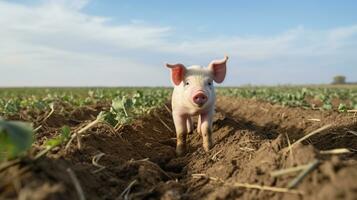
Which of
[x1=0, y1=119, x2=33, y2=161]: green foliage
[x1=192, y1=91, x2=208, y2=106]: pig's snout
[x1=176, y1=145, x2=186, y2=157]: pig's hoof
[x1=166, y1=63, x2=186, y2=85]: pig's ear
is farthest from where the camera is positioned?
[x1=176, y1=145, x2=186, y2=157]: pig's hoof

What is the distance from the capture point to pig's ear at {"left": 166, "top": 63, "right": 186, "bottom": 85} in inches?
272

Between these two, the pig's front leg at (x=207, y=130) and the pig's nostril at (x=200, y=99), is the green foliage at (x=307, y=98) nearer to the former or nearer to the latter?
the pig's front leg at (x=207, y=130)

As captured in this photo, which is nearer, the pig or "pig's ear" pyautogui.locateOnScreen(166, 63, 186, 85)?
the pig

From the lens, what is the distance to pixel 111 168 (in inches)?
194

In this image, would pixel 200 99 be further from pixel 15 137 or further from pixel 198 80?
pixel 15 137

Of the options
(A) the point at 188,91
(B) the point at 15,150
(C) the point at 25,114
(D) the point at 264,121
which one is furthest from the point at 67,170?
(D) the point at 264,121

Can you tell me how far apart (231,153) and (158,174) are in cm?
101

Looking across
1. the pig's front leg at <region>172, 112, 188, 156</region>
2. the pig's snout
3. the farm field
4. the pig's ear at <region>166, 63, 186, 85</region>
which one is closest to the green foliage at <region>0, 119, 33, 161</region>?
the farm field

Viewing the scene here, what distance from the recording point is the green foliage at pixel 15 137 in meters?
3.24

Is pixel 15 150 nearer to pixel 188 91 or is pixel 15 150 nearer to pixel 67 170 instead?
pixel 67 170

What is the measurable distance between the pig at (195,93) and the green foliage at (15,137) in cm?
354

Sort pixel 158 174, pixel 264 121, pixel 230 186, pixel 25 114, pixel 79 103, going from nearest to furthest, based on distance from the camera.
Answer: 1. pixel 230 186
2. pixel 158 174
3. pixel 25 114
4. pixel 264 121
5. pixel 79 103

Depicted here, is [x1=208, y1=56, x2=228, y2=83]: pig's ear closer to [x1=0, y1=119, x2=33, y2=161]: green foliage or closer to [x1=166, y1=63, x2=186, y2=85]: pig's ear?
[x1=166, y1=63, x2=186, y2=85]: pig's ear

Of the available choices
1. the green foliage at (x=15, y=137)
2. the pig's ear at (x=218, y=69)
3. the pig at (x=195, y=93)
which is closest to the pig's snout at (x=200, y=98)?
the pig at (x=195, y=93)
